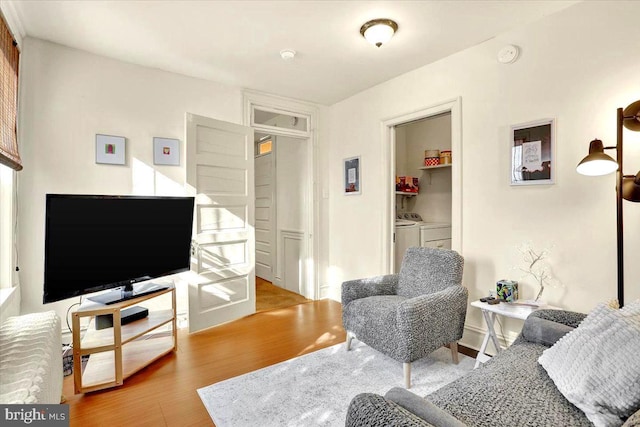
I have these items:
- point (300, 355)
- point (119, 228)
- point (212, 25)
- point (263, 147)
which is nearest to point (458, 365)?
point (300, 355)

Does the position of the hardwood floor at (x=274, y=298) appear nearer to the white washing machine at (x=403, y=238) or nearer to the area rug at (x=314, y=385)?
the white washing machine at (x=403, y=238)

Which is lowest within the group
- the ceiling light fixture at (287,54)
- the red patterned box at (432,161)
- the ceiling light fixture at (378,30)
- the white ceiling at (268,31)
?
the red patterned box at (432,161)

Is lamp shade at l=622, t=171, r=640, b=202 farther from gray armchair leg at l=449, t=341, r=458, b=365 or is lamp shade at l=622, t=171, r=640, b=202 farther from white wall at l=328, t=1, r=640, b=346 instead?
gray armchair leg at l=449, t=341, r=458, b=365

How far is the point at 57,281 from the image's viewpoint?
2.16 meters

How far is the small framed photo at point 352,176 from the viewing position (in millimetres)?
4020

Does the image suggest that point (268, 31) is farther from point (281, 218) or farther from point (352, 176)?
point (281, 218)

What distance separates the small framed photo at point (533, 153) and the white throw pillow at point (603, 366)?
1.29 metres

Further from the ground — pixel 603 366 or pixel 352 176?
pixel 352 176

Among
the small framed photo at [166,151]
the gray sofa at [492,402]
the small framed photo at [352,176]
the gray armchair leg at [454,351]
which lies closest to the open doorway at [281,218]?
the small framed photo at [352,176]

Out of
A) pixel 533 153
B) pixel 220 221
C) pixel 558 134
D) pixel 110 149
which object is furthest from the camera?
pixel 220 221

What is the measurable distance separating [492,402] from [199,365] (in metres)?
2.11

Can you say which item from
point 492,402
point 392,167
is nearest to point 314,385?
point 492,402

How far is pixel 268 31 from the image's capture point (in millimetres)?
2584

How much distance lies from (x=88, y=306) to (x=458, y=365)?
269cm
